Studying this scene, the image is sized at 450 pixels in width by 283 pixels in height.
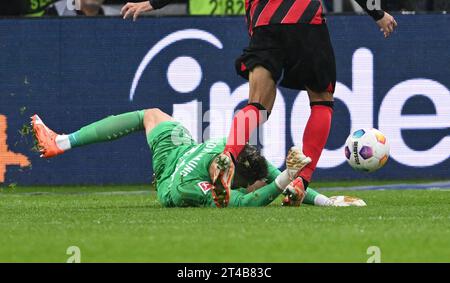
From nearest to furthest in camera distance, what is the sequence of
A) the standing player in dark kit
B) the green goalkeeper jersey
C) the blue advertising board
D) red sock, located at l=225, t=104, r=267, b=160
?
red sock, located at l=225, t=104, r=267, b=160
the green goalkeeper jersey
the standing player in dark kit
the blue advertising board

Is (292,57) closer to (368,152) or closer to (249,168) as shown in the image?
(249,168)

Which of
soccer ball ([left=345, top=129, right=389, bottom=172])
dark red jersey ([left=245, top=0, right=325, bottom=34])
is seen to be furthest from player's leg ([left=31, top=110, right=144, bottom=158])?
soccer ball ([left=345, top=129, right=389, bottom=172])

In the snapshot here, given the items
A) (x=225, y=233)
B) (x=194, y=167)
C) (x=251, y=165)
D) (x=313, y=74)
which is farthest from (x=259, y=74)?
(x=225, y=233)

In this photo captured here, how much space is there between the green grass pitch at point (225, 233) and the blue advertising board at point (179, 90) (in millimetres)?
3448

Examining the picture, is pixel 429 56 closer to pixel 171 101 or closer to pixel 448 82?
pixel 448 82

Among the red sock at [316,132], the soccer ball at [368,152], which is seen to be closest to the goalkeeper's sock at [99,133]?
the red sock at [316,132]

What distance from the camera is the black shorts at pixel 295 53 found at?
905 centimetres

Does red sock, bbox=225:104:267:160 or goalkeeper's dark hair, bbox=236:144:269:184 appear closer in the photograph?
red sock, bbox=225:104:267:160

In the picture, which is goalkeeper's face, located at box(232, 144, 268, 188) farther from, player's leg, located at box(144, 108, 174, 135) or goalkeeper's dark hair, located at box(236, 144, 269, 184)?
player's leg, located at box(144, 108, 174, 135)

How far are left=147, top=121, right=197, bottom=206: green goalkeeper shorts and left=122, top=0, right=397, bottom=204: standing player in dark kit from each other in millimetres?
646

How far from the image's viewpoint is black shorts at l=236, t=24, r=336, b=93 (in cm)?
905

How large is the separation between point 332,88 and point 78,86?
182 inches

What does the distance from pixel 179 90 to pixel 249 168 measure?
4.34 metres

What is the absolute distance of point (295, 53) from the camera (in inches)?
359
